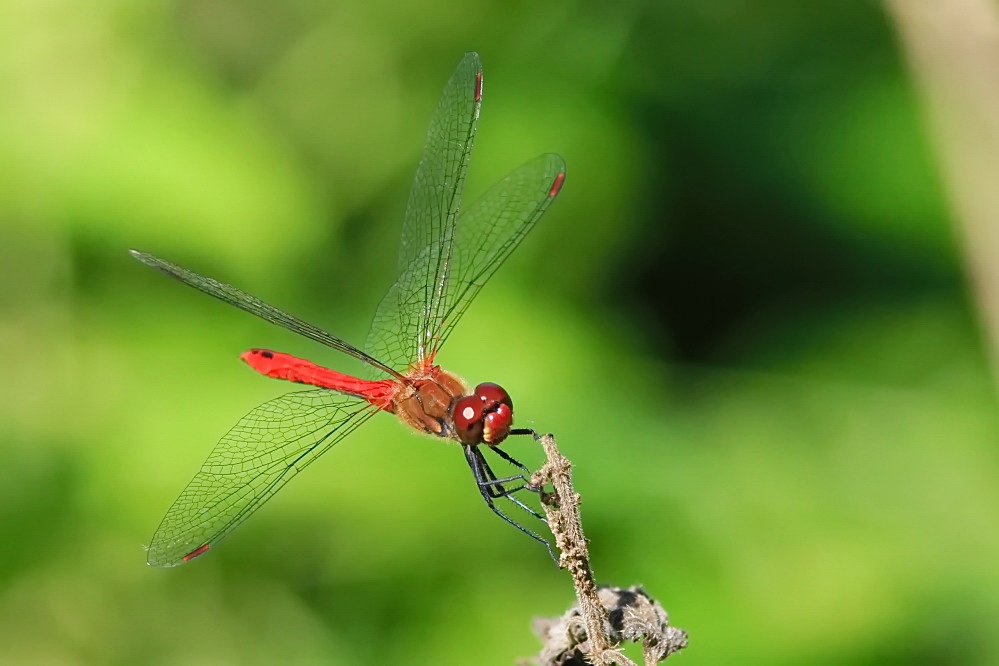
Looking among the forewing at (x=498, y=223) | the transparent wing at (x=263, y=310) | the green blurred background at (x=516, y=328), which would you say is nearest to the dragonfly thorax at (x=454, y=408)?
the transparent wing at (x=263, y=310)

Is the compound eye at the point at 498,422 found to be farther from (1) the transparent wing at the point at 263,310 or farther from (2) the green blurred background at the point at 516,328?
(2) the green blurred background at the point at 516,328

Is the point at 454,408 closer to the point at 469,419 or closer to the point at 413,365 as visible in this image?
the point at 469,419

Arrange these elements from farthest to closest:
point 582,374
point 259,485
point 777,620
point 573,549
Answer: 1. point 582,374
2. point 777,620
3. point 259,485
4. point 573,549

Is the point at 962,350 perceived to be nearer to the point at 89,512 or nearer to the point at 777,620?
the point at 777,620

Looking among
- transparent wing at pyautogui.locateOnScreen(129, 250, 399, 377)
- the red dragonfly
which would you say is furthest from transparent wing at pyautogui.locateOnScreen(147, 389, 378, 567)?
transparent wing at pyautogui.locateOnScreen(129, 250, 399, 377)

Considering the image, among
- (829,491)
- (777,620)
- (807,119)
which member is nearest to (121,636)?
(777,620)

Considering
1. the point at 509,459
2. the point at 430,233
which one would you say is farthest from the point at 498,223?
the point at 509,459
